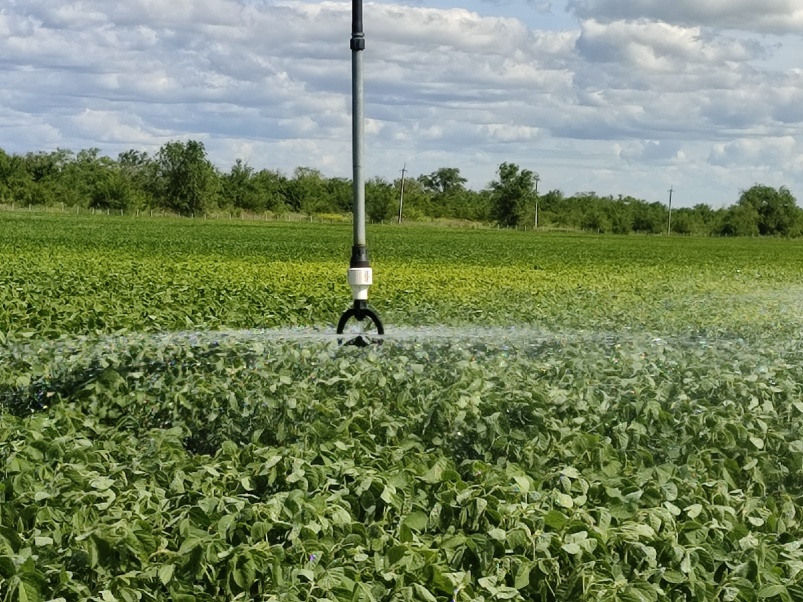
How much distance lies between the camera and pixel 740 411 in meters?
6.90

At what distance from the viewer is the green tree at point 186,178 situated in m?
104

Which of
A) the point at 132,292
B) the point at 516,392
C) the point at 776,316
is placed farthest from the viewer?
the point at 132,292

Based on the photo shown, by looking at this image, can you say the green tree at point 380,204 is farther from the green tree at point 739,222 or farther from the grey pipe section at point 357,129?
the grey pipe section at point 357,129

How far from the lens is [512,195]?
379 ft

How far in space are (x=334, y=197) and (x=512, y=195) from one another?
1732cm

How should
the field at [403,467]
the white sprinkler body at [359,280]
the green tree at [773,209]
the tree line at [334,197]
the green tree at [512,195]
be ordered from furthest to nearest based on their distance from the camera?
the green tree at [773,209] → the green tree at [512,195] → the tree line at [334,197] → the white sprinkler body at [359,280] → the field at [403,467]

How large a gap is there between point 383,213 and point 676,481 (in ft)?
331

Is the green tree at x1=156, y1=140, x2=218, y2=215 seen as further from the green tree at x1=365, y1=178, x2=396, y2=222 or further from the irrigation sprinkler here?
the irrigation sprinkler

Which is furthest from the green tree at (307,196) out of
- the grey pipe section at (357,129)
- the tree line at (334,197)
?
the grey pipe section at (357,129)

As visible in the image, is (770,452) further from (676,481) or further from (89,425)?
(89,425)

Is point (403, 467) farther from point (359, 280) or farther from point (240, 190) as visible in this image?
Result: point (240, 190)

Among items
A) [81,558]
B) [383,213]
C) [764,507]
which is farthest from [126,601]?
[383,213]

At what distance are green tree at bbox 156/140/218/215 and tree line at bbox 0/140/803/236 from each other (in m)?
0.09

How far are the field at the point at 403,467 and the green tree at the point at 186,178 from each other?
94049mm
